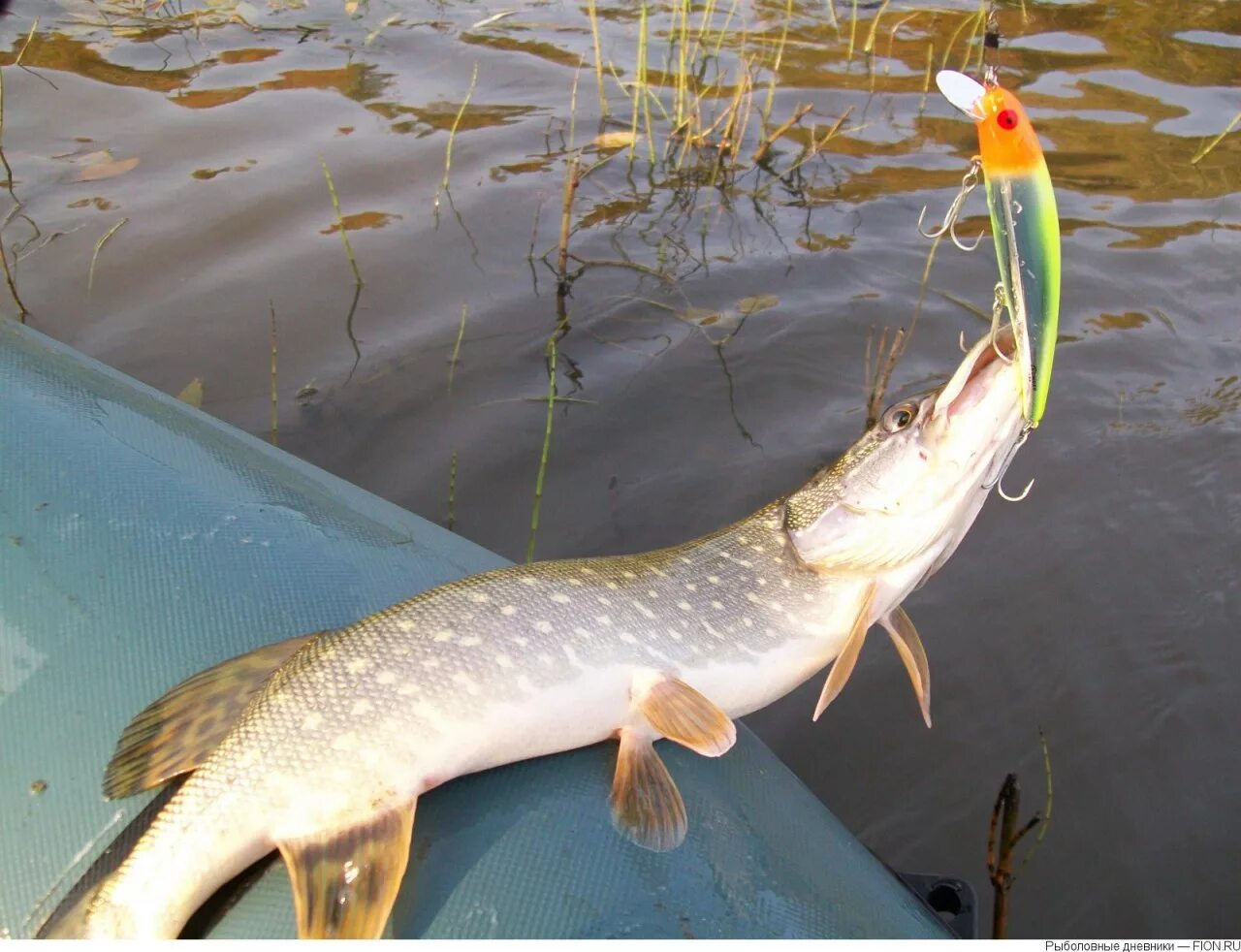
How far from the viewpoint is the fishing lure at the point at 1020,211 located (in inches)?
69.4

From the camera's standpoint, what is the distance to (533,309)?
4574 mm

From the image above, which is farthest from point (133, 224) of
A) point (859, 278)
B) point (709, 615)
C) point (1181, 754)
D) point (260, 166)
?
point (1181, 754)

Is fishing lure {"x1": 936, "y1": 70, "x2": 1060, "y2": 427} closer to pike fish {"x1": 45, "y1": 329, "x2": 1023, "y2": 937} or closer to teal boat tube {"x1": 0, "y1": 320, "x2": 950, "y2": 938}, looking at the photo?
pike fish {"x1": 45, "y1": 329, "x2": 1023, "y2": 937}

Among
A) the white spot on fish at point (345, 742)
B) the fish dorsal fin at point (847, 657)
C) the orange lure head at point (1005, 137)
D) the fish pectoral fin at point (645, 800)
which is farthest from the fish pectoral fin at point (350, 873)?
the orange lure head at point (1005, 137)

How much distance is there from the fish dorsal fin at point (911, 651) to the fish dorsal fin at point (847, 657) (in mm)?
86

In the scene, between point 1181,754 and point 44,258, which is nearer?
point 1181,754

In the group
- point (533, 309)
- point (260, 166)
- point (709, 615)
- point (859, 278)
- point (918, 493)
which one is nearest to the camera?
point (709, 615)

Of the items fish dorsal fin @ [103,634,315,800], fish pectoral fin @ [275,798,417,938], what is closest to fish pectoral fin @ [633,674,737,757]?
fish pectoral fin @ [275,798,417,938]

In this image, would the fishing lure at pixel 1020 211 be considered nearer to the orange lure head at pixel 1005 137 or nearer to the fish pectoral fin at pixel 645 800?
the orange lure head at pixel 1005 137

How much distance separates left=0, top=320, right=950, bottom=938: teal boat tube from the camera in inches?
59.9

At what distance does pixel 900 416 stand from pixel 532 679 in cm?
107
